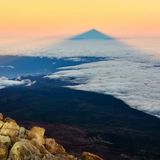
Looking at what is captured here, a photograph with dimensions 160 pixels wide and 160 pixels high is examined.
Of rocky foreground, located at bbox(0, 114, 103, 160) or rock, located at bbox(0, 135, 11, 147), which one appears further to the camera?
rock, located at bbox(0, 135, 11, 147)

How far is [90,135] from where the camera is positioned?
147 m

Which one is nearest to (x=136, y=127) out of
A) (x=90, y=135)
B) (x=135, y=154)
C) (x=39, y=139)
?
(x=90, y=135)

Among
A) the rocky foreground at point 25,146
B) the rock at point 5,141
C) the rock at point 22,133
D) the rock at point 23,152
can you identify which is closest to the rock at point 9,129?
the rocky foreground at point 25,146

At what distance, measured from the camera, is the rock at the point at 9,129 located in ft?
129

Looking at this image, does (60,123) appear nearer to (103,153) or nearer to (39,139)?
(103,153)

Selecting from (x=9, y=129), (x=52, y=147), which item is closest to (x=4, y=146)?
(x=9, y=129)

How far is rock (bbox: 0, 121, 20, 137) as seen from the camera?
129ft

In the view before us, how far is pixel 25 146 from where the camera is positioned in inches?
1438

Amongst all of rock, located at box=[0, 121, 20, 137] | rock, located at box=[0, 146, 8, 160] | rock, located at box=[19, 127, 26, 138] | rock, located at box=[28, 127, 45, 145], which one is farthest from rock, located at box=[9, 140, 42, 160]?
rock, located at box=[28, 127, 45, 145]

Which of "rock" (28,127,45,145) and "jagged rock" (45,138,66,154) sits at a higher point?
"rock" (28,127,45,145)

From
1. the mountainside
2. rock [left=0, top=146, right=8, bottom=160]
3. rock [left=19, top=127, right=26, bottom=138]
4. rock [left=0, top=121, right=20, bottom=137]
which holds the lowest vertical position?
the mountainside

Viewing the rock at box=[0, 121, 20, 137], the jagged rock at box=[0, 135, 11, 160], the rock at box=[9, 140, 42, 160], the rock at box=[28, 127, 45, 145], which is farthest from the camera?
the rock at box=[28, 127, 45, 145]

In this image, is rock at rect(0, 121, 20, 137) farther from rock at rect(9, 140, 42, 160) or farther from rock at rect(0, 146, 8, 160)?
rock at rect(9, 140, 42, 160)

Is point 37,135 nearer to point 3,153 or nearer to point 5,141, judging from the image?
point 5,141
